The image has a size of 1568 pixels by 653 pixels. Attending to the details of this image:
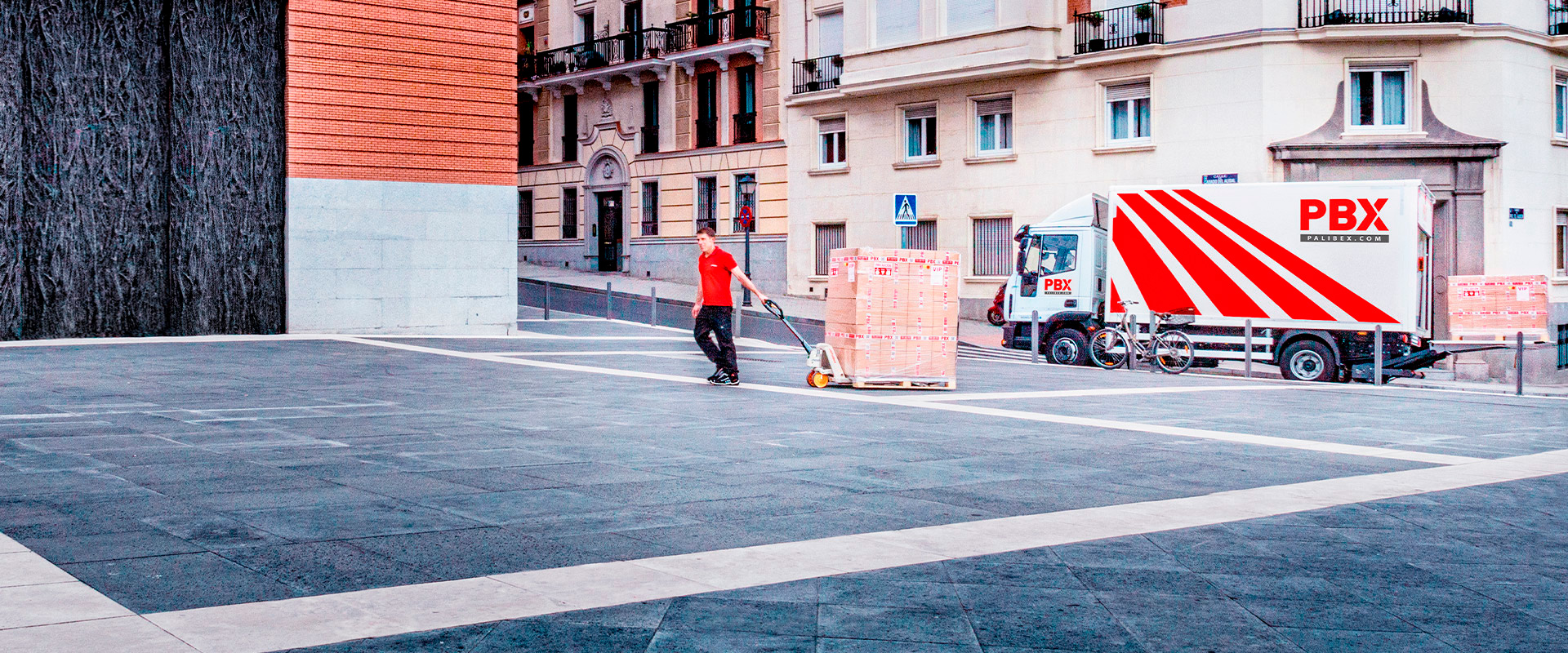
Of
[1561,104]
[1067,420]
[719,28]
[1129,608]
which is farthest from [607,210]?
[1129,608]

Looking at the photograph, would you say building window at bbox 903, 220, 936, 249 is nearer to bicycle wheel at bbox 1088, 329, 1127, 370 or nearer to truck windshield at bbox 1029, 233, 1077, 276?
truck windshield at bbox 1029, 233, 1077, 276

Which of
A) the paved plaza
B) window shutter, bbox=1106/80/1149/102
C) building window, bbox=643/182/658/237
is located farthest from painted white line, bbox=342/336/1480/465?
building window, bbox=643/182/658/237

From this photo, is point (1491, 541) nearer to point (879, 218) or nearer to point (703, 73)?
point (879, 218)

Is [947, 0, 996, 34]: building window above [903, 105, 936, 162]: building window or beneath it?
above

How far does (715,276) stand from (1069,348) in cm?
937

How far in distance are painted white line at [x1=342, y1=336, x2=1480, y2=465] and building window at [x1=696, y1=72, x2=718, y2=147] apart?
23154 mm

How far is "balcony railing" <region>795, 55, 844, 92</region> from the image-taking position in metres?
36.0

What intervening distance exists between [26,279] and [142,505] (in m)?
14.8

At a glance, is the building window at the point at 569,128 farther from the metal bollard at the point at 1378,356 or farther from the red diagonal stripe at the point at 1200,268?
the metal bollard at the point at 1378,356

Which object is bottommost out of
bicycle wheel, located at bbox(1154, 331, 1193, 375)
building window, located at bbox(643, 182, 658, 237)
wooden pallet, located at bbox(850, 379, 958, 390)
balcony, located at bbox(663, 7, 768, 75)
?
wooden pallet, located at bbox(850, 379, 958, 390)

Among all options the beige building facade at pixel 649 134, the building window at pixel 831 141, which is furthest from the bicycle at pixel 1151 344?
the beige building facade at pixel 649 134

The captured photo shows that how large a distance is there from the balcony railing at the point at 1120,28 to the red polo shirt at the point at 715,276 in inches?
711

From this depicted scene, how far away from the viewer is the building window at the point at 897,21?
33000 mm

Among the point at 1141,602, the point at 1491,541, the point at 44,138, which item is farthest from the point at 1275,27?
the point at 1141,602
